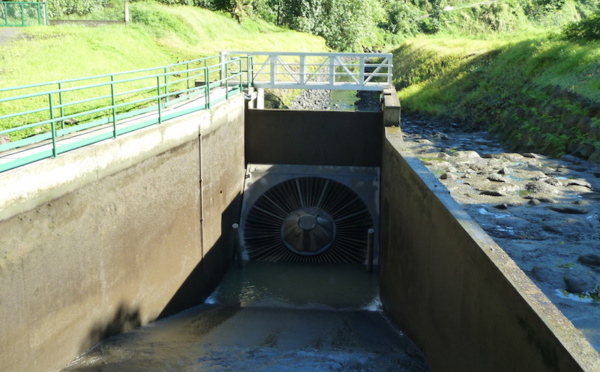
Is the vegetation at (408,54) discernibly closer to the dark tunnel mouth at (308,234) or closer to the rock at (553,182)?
the rock at (553,182)

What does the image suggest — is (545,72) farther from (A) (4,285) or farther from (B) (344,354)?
(A) (4,285)

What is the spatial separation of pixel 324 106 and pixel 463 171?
19736 millimetres

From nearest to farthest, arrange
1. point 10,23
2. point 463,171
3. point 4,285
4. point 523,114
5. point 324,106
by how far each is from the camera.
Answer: point 4,285 → point 463,171 → point 523,114 → point 10,23 → point 324,106

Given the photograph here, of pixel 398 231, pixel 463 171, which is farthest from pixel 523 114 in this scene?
pixel 398 231

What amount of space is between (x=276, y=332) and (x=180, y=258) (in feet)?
7.38

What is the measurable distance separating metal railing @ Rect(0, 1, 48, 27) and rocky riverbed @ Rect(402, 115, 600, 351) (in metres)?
15.7

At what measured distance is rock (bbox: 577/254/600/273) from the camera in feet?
27.6

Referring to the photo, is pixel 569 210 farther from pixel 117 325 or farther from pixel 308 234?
pixel 117 325

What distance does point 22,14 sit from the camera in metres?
24.3

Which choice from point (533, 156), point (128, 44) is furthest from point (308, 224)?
point (128, 44)

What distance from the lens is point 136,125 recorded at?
10547 mm

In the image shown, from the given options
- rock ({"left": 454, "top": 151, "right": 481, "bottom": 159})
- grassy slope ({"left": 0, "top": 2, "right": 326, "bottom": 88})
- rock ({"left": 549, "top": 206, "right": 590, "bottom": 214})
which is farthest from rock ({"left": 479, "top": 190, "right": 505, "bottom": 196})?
grassy slope ({"left": 0, "top": 2, "right": 326, "bottom": 88})

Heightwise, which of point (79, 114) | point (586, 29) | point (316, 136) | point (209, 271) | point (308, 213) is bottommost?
point (209, 271)

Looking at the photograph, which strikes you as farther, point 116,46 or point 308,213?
point 116,46
